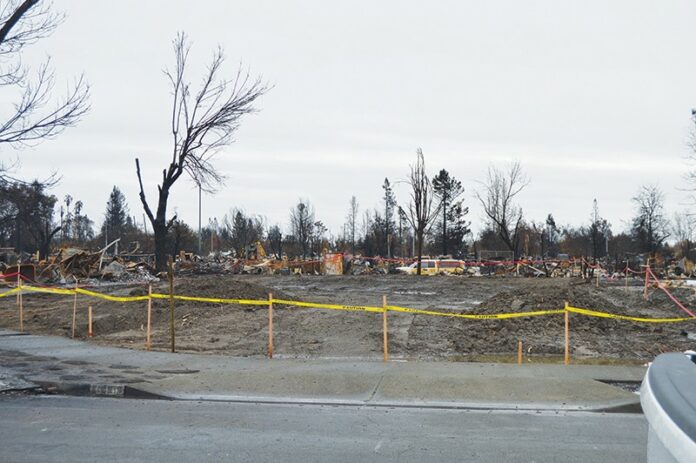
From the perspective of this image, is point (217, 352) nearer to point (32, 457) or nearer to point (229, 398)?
point (229, 398)

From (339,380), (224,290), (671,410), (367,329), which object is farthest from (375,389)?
(224,290)

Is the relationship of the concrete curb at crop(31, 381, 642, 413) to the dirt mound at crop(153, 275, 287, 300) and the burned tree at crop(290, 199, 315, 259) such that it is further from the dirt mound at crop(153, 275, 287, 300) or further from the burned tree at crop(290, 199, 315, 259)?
the burned tree at crop(290, 199, 315, 259)

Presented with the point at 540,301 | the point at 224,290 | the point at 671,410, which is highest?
the point at 671,410

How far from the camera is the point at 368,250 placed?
81.9 meters

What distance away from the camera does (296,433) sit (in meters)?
7.89

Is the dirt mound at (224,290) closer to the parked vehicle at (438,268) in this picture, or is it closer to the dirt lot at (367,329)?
the dirt lot at (367,329)

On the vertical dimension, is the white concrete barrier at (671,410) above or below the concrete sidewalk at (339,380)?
above

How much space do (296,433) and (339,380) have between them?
3217 mm

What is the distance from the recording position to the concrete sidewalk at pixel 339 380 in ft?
32.5

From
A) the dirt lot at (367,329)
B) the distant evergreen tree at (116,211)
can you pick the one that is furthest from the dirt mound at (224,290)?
the distant evergreen tree at (116,211)

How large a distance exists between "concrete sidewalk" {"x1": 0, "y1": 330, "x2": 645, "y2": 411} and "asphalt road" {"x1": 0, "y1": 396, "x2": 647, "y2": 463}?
1.60 ft

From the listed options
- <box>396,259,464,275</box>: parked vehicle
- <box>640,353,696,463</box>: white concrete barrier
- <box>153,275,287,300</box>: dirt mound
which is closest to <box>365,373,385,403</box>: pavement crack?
<box>640,353,696,463</box>: white concrete barrier

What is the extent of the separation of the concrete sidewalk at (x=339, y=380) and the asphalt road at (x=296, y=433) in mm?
487

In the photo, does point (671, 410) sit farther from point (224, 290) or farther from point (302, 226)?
point (302, 226)
